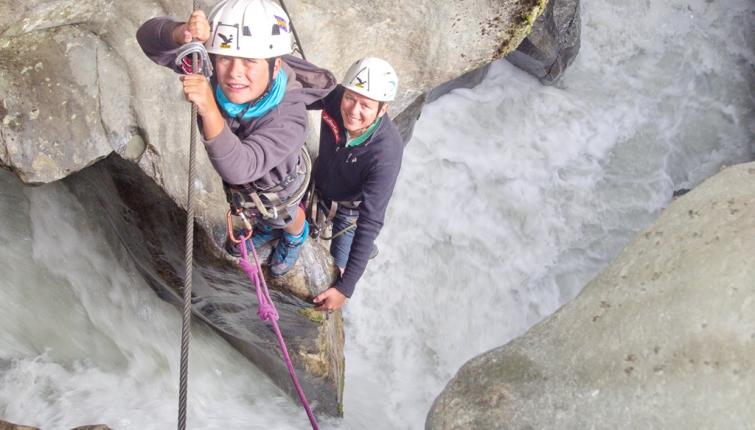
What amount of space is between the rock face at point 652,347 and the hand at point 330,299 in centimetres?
70

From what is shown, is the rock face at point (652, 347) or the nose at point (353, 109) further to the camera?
the nose at point (353, 109)

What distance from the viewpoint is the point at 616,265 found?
394 cm

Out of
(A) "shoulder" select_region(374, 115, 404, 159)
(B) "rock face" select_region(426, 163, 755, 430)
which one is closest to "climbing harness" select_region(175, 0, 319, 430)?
(A) "shoulder" select_region(374, 115, 404, 159)

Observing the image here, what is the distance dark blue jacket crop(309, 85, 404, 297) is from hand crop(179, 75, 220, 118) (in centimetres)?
126

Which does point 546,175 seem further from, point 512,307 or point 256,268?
point 256,268

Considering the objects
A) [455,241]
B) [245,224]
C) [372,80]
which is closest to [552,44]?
[455,241]

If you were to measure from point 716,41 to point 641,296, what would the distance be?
622cm

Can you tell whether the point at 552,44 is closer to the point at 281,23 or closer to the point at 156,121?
the point at 156,121

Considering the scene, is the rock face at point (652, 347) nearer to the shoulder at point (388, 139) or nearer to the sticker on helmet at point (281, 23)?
the shoulder at point (388, 139)

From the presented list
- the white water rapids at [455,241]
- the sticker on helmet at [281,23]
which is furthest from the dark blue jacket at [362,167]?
the white water rapids at [455,241]

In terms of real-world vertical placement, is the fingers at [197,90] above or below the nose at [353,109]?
above

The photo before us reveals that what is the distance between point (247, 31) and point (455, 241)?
187 inches

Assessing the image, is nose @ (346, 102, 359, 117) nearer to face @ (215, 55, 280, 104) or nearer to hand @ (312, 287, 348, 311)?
face @ (215, 55, 280, 104)

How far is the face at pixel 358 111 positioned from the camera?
11.0ft
